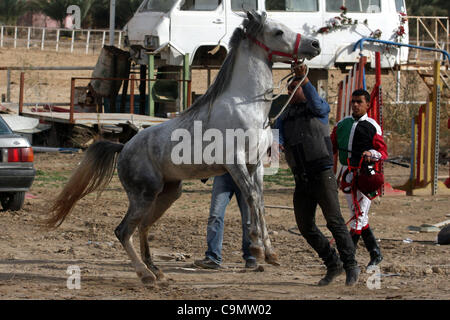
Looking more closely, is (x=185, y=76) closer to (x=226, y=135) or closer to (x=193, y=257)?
(x=193, y=257)

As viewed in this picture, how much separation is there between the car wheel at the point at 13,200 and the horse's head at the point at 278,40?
537cm

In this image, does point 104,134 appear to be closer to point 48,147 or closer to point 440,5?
point 48,147

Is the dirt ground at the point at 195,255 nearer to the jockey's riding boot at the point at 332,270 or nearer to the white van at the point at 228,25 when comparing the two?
the jockey's riding boot at the point at 332,270

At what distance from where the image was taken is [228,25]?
58.4 ft

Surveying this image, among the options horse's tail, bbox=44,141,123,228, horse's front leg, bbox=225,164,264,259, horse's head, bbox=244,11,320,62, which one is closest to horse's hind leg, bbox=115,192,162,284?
horse's tail, bbox=44,141,123,228

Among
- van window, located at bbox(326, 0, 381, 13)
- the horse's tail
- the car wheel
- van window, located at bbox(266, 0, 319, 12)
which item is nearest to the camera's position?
the horse's tail

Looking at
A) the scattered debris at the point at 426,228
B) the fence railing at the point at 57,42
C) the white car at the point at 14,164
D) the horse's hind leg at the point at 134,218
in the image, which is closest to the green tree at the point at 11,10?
the fence railing at the point at 57,42

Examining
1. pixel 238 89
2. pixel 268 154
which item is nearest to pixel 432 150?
pixel 268 154

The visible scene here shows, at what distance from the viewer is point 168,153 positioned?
22.0ft

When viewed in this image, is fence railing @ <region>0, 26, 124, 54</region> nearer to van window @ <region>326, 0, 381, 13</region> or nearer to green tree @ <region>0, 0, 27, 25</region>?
green tree @ <region>0, 0, 27, 25</region>

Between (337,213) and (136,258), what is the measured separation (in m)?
1.81

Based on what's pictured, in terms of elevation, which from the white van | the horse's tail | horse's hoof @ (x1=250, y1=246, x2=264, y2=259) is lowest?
horse's hoof @ (x1=250, y1=246, x2=264, y2=259)

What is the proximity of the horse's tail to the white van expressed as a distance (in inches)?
415

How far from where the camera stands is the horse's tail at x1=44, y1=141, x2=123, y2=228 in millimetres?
7414
